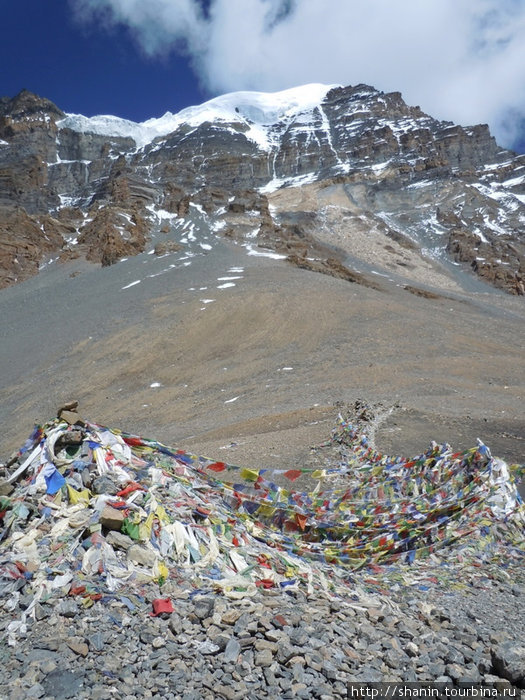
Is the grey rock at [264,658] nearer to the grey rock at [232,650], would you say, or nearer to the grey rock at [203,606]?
the grey rock at [232,650]

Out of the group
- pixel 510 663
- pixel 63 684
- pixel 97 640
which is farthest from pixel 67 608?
pixel 510 663

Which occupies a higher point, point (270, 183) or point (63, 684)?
point (270, 183)

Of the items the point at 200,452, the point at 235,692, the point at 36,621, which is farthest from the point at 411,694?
the point at 200,452

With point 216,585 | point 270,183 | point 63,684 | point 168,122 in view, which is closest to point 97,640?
point 63,684

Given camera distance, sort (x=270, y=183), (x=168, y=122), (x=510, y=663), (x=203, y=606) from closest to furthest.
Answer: (x=510, y=663)
(x=203, y=606)
(x=270, y=183)
(x=168, y=122)

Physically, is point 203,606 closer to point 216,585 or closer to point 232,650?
point 216,585

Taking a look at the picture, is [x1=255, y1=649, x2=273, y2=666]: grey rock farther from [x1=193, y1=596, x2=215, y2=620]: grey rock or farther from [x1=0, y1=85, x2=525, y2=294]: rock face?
[x1=0, y1=85, x2=525, y2=294]: rock face

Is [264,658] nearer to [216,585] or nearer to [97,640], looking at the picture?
[216,585]

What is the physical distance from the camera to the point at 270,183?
142250 mm

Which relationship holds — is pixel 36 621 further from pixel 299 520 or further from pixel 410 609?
pixel 299 520

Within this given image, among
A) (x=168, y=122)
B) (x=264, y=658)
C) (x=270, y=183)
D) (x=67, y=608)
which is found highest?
(x=168, y=122)

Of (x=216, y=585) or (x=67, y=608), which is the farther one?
(x=216, y=585)

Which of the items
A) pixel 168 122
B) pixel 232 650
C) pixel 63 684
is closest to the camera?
pixel 63 684

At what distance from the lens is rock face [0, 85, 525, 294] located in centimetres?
7894
